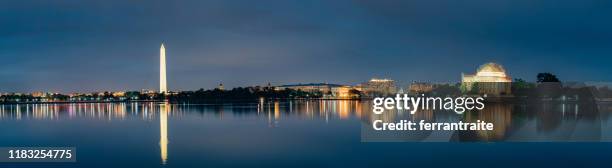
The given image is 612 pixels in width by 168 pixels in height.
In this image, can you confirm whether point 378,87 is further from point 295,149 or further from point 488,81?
point 295,149

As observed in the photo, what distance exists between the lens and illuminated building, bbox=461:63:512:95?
8512cm

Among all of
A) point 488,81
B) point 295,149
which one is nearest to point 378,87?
point 488,81

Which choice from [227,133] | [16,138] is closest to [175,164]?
[227,133]

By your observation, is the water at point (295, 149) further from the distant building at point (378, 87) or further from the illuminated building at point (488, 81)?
the distant building at point (378, 87)

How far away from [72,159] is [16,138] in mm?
11201

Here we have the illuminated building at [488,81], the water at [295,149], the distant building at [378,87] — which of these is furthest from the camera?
the distant building at [378,87]

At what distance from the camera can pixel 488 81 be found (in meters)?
91.6

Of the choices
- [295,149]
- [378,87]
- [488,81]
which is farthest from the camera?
[378,87]

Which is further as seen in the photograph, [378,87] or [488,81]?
[378,87]

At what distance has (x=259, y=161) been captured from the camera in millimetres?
18734

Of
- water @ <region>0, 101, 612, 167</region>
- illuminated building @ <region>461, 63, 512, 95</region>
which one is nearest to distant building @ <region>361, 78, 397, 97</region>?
illuminated building @ <region>461, 63, 512, 95</region>

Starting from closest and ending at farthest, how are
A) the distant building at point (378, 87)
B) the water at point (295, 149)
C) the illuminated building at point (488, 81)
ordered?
the water at point (295, 149) < the illuminated building at point (488, 81) < the distant building at point (378, 87)

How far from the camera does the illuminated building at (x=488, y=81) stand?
3351 inches

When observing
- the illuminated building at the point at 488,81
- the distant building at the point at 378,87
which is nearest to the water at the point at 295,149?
the illuminated building at the point at 488,81
